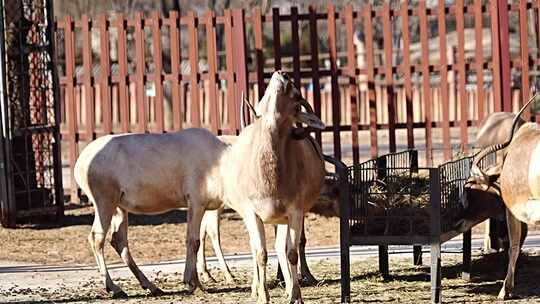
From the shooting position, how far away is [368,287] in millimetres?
13227

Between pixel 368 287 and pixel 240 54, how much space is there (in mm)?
7541

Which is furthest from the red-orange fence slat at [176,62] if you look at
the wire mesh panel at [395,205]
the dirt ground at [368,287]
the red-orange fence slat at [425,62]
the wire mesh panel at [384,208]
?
the wire mesh panel at [384,208]

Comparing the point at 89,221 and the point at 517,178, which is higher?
the point at 517,178

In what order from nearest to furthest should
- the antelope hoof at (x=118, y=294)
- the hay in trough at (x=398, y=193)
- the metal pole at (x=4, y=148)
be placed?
1. the hay in trough at (x=398, y=193)
2. the antelope hoof at (x=118, y=294)
3. the metal pole at (x=4, y=148)

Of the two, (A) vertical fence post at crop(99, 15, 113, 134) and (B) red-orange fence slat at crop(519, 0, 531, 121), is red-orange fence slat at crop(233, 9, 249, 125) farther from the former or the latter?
(B) red-orange fence slat at crop(519, 0, 531, 121)

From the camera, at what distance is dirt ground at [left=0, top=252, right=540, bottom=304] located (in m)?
12.5

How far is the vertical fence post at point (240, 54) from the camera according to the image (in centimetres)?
1994

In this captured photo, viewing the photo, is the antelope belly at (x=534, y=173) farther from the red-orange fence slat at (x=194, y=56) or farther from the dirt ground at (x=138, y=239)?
the red-orange fence slat at (x=194, y=56)

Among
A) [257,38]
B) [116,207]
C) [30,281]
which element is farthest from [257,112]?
[257,38]

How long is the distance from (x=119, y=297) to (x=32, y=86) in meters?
7.74

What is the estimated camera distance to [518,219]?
40.2ft

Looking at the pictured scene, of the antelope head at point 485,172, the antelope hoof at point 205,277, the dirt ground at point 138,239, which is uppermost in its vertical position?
the antelope head at point 485,172

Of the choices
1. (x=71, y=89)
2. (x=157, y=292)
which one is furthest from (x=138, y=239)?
(x=71, y=89)

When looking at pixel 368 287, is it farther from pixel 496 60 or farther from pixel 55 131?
pixel 55 131
